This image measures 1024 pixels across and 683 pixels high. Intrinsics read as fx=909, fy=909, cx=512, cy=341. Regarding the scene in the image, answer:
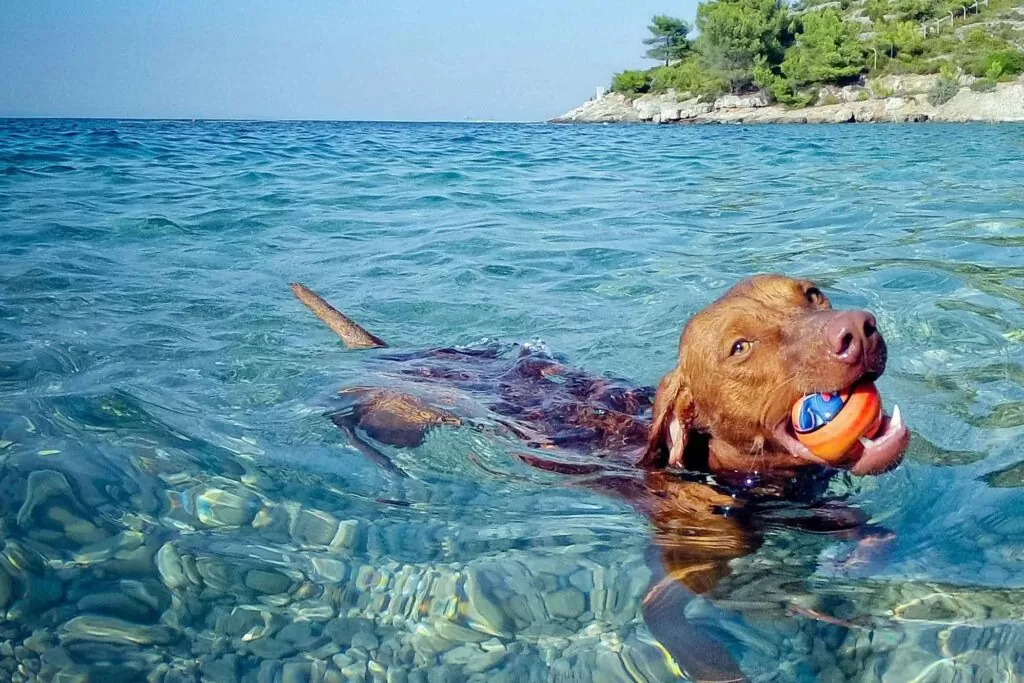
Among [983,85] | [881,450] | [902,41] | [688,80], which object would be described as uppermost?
[902,41]

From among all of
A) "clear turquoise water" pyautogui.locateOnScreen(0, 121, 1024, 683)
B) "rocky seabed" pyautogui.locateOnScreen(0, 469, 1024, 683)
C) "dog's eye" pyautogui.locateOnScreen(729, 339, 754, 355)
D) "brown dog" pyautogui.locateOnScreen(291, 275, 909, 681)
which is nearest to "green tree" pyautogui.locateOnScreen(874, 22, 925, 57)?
"clear turquoise water" pyautogui.locateOnScreen(0, 121, 1024, 683)

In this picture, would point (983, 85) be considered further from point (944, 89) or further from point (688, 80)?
point (688, 80)

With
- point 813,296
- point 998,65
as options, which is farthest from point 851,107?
point 813,296

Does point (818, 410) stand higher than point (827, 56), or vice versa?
point (827, 56)

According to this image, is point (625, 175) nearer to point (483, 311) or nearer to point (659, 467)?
point (483, 311)

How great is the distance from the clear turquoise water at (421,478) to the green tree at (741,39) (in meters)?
85.0

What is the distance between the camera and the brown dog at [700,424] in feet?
10.3

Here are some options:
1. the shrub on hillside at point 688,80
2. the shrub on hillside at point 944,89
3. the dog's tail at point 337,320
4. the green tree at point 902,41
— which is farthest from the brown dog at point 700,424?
the shrub on hillside at point 688,80

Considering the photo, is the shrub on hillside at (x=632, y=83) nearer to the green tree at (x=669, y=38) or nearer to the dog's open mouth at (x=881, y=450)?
the green tree at (x=669, y=38)

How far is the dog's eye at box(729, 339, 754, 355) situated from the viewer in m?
3.56

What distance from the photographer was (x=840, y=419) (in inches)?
127

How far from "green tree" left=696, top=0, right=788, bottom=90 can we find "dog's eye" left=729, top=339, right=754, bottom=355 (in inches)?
3558

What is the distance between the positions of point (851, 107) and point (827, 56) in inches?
580

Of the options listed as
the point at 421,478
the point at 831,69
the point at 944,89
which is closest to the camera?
the point at 421,478
